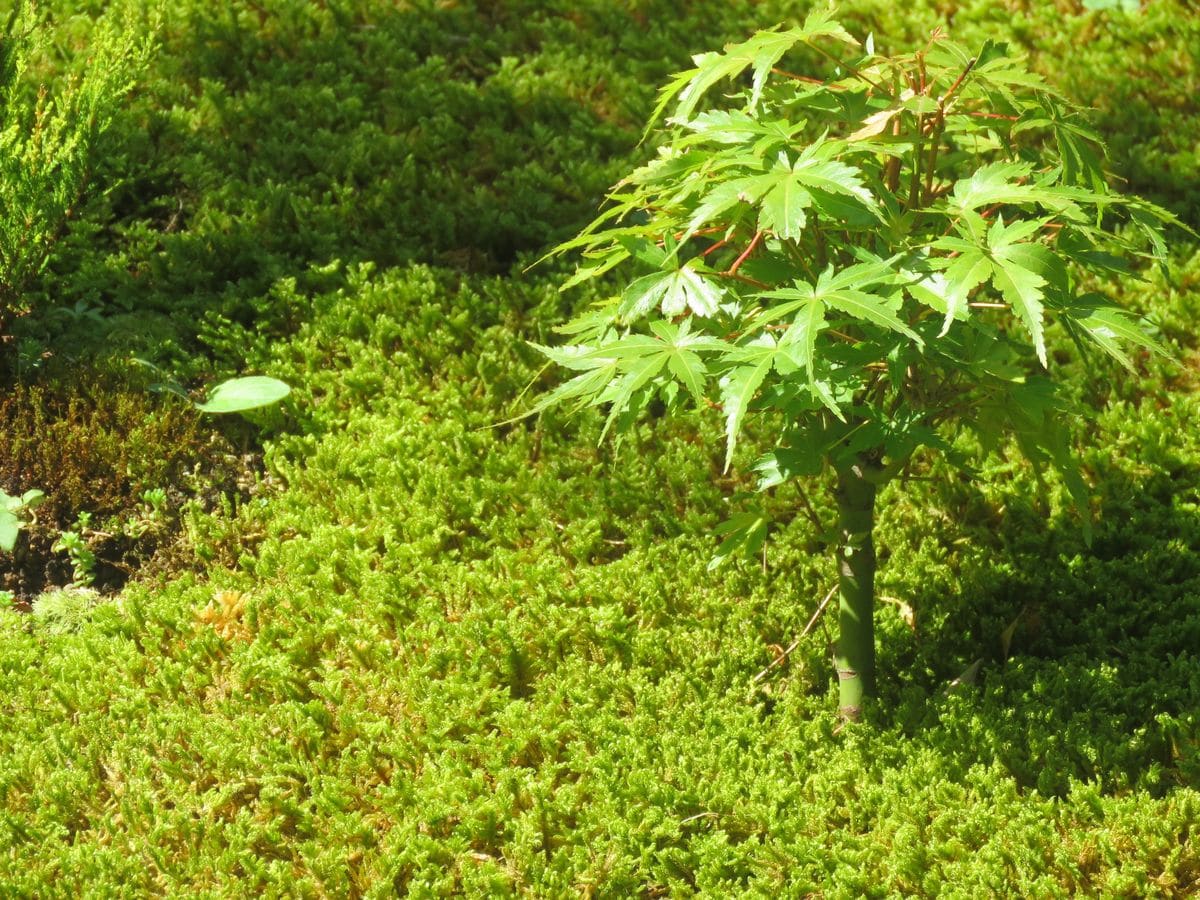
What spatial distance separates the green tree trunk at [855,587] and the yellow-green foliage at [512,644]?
136 millimetres

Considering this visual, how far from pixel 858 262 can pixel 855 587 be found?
42.5 inches

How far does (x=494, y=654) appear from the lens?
3.93 m

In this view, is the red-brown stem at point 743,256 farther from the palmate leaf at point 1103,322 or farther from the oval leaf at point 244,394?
the oval leaf at point 244,394

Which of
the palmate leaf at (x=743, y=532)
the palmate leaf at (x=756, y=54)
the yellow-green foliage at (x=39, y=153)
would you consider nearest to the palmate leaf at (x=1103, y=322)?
the palmate leaf at (x=756, y=54)

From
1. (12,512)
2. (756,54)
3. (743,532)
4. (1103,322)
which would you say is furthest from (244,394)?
(1103,322)

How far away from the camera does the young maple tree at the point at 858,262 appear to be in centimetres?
272

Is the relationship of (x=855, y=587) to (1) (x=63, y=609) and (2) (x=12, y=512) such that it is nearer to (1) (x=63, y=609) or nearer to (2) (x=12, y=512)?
(1) (x=63, y=609)

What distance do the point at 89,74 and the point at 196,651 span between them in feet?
8.04

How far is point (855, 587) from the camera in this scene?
3.53m

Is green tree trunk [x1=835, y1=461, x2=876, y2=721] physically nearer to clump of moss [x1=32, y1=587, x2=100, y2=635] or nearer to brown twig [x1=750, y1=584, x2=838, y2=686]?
brown twig [x1=750, y1=584, x2=838, y2=686]

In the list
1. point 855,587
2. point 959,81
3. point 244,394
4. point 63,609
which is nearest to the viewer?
point 959,81

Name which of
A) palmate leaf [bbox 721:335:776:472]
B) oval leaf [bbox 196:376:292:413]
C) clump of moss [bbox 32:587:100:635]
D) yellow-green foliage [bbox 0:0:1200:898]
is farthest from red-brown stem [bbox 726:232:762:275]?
clump of moss [bbox 32:587:100:635]

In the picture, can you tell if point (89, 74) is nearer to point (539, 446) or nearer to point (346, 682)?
point (539, 446)

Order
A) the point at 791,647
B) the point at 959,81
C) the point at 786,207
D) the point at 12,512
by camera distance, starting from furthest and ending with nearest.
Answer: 1. the point at 12,512
2. the point at 791,647
3. the point at 959,81
4. the point at 786,207
